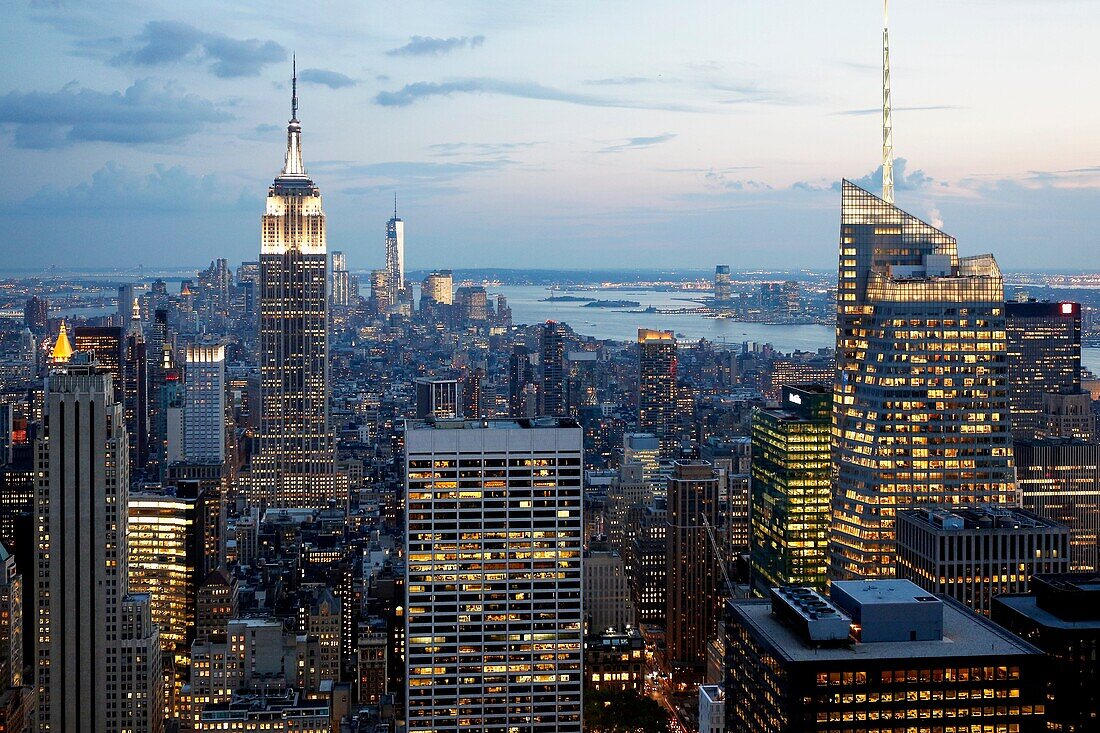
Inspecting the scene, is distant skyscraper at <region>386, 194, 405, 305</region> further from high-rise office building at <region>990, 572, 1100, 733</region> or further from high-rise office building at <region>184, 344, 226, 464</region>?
high-rise office building at <region>990, 572, 1100, 733</region>

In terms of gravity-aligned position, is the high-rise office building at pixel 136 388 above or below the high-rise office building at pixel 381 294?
below

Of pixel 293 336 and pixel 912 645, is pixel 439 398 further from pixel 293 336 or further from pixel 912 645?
pixel 912 645

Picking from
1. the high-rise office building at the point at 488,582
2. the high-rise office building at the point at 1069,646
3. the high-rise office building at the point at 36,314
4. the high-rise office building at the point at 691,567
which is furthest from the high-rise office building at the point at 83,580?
the high-rise office building at the point at 1069,646

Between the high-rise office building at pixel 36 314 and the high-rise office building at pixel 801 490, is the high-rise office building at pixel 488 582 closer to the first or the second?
the high-rise office building at pixel 801 490

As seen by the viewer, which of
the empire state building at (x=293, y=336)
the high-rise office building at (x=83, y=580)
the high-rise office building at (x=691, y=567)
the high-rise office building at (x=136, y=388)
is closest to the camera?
the high-rise office building at (x=83, y=580)

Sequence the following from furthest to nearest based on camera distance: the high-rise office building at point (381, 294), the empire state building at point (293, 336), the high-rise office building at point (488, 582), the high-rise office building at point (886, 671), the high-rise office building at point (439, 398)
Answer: the high-rise office building at point (381, 294), the high-rise office building at point (439, 398), the empire state building at point (293, 336), the high-rise office building at point (488, 582), the high-rise office building at point (886, 671)

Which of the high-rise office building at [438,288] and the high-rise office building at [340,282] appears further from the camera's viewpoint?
the high-rise office building at [438,288]

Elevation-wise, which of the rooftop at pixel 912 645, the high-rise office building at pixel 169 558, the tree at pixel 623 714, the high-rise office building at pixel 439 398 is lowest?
the tree at pixel 623 714

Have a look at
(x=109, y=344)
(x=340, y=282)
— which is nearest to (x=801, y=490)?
(x=109, y=344)

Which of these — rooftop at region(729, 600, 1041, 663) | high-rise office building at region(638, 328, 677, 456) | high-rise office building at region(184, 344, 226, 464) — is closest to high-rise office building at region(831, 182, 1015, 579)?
rooftop at region(729, 600, 1041, 663)
